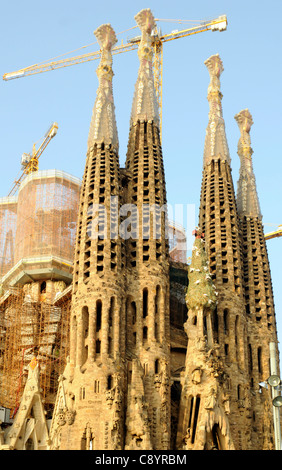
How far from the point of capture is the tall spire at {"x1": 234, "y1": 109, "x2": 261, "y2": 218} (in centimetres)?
5344

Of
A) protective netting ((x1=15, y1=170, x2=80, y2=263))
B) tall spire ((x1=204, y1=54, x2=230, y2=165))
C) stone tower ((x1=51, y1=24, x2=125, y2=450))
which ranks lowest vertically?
stone tower ((x1=51, y1=24, x2=125, y2=450))

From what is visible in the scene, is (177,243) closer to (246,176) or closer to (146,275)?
(246,176)

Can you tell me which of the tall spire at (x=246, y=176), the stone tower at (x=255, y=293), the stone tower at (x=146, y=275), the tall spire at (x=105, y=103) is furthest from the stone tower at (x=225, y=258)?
the tall spire at (x=105, y=103)

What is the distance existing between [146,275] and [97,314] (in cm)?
395

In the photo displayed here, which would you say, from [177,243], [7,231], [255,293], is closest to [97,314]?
[255,293]

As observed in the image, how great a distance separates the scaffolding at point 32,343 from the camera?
4794cm

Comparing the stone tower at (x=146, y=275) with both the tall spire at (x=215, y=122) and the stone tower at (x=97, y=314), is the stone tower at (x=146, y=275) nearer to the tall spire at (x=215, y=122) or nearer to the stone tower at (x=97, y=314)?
the stone tower at (x=97, y=314)

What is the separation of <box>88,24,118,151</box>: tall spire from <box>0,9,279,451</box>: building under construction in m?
0.08

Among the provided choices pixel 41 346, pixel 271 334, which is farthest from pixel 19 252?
pixel 271 334

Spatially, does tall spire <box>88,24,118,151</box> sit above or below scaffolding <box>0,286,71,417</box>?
above

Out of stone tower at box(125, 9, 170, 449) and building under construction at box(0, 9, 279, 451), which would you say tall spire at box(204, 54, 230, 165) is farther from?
stone tower at box(125, 9, 170, 449)

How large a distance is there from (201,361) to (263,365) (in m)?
7.54

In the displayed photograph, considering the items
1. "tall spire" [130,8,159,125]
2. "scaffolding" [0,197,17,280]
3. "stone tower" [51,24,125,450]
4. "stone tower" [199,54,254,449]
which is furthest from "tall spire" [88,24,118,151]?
"scaffolding" [0,197,17,280]
